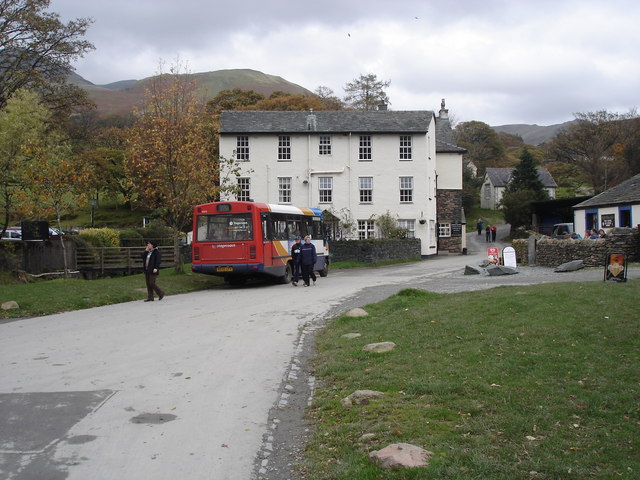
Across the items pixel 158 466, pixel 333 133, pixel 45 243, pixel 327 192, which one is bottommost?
pixel 158 466

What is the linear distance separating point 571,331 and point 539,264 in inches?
786

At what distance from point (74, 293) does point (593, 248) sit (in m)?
19.4

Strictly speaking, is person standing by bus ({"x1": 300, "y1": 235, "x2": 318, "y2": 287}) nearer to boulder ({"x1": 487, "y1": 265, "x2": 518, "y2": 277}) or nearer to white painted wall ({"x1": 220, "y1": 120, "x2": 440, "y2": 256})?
boulder ({"x1": 487, "y1": 265, "x2": 518, "y2": 277})

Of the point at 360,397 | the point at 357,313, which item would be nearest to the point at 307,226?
the point at 357,313

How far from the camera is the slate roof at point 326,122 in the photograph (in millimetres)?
44844

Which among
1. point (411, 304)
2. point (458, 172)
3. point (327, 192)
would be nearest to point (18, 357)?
point (411, 304)

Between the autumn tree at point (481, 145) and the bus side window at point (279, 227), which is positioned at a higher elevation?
the autumn tree at point (481, 145)

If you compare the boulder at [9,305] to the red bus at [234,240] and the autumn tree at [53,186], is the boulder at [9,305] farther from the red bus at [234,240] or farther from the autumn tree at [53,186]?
the red bus at [234,240]

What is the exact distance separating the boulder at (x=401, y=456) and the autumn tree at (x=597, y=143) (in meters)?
70.4

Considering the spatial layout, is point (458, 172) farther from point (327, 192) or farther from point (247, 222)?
point (247, 222)

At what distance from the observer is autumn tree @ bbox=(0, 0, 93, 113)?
38812 millimetres

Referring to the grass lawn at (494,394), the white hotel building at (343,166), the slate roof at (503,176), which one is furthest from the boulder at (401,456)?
the slate roof at (503,176)

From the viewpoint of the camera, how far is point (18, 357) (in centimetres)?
966

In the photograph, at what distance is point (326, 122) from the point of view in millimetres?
46000
